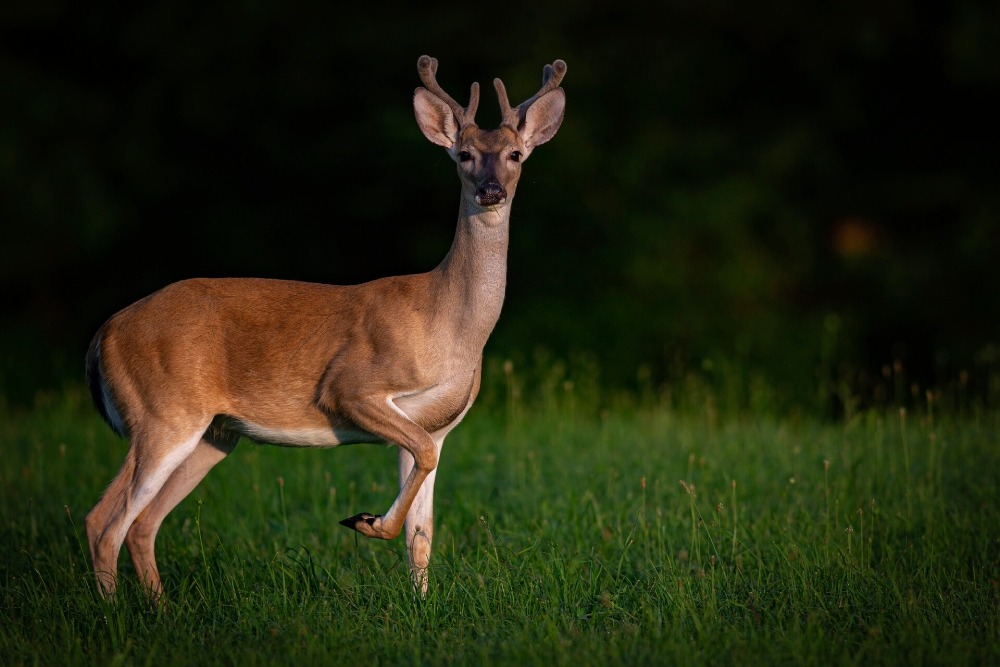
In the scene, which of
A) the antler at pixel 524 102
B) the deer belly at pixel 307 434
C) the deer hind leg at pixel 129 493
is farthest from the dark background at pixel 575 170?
the deer hind leg at pixel 129 493

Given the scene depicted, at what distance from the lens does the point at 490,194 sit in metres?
5.40

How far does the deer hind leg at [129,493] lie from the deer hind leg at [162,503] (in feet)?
0.58

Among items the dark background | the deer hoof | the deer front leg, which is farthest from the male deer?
the dark background

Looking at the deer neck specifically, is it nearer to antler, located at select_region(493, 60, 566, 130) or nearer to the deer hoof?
antler, located at select_region(493, 60, 566, 130)

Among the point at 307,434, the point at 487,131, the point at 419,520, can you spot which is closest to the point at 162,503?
the point at 307,434

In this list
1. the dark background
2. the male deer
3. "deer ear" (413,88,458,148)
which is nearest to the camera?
the male deer

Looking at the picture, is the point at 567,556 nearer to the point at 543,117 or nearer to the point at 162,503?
the point at 162,503

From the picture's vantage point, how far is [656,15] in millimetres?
15906

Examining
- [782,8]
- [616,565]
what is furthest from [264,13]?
[616,565]

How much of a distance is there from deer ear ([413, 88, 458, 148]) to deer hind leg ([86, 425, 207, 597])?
1.69m

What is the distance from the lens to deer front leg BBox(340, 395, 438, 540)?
5.33m

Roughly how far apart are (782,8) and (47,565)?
1194 centimetres

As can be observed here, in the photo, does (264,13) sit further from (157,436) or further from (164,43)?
(157,436)

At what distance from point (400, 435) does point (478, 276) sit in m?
0.77
